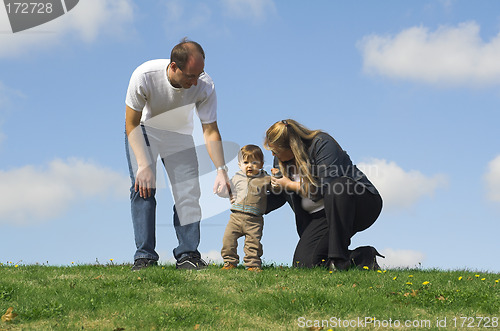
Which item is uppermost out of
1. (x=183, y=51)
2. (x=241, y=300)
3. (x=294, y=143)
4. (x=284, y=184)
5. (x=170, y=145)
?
(x=183, y=51)

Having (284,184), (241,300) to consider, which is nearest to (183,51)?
(284,184)

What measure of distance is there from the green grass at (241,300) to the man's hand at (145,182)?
1.15m

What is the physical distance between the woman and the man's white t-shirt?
3.91ft

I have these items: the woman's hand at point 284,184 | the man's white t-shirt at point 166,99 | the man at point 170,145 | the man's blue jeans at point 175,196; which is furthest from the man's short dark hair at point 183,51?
the woman's hand at point 284,184

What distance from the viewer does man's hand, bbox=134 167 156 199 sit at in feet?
26.6

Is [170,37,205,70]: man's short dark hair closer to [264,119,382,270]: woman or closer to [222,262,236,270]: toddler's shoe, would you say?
[264,119,382,270]: woman

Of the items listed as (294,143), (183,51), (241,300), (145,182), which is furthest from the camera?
(145,182)

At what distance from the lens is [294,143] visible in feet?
26.4

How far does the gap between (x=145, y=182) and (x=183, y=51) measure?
2.01 metres

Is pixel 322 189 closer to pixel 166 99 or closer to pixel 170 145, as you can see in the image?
pixel 170 145

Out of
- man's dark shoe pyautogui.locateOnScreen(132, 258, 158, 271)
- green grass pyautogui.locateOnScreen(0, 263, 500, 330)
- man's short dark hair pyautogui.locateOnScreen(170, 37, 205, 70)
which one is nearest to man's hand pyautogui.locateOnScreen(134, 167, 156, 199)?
man's dark shoe pyautogui.locateOnScreen(132, 258, 158, 271)

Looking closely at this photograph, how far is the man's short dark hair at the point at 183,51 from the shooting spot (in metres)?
7.73

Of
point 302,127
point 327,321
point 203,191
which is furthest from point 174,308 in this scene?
point 302,127

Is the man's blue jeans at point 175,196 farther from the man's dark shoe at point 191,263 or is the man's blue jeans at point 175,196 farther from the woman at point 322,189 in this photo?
the woman at point 322,189
